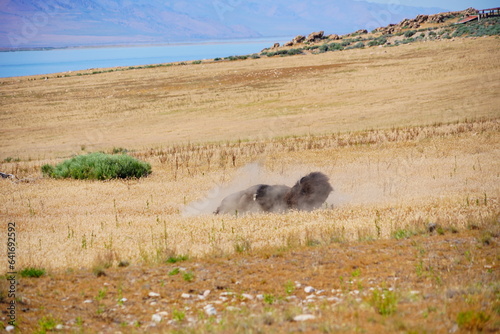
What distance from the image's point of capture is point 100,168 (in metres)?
21.2

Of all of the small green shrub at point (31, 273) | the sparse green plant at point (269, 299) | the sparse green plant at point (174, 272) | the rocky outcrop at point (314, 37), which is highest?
the rocky outcrop at point (314, 37)

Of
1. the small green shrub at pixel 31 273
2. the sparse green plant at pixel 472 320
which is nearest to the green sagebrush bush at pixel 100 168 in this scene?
the small green shrub at pixel 31 273

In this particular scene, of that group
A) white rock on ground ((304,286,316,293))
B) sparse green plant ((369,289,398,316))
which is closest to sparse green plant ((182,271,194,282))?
white rock on ground ((304,286,316,293))

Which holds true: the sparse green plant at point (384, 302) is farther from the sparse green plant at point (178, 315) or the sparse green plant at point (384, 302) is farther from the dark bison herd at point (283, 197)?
the dark bison herd at point (283, 197)

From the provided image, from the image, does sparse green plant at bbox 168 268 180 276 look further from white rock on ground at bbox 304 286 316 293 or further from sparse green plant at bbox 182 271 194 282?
white rock on ground at bbox 304 286 316 293

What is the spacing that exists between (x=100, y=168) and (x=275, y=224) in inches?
461

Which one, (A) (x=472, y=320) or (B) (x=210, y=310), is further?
(B) (x=210, y=310)

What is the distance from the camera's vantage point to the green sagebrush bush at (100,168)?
21.1 meters

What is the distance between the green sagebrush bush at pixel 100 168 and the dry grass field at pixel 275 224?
76 cm

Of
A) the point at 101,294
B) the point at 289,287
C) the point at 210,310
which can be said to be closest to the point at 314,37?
the point at 289,287

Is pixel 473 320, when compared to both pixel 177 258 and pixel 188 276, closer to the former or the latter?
pixel 188 276

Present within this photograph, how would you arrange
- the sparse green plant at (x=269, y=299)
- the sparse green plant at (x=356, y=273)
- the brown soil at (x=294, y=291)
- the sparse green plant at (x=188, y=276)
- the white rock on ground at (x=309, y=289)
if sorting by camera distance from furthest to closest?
the sparse green plant at (x=188, y=276) → the sparse green plant at (x=356, y=273) → the white rock on ground at (x=309, y=289) → the sparse green plant at (x=269, y=299) → the brown soil at (x=294, y=291)

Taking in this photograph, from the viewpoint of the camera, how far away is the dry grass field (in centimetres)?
600

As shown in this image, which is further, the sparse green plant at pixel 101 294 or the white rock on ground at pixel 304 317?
the sparse green plant at pixel 101 294
